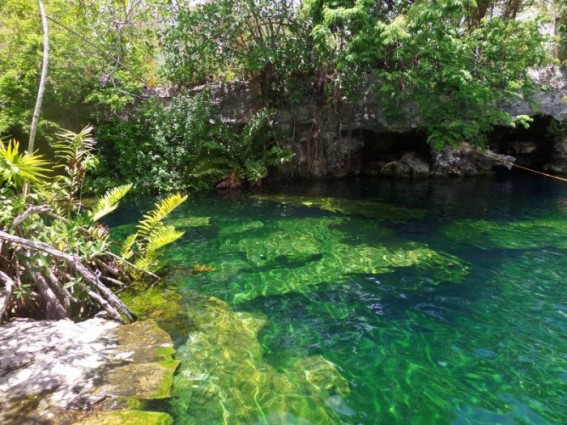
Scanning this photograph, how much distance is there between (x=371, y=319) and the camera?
4859 mm

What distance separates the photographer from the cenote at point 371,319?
11.0ft

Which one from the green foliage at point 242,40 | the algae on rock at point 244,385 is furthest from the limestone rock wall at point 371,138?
the algae on rock at point 244,385

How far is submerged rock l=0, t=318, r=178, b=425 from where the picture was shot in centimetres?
305

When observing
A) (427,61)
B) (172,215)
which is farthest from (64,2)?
(427,61)

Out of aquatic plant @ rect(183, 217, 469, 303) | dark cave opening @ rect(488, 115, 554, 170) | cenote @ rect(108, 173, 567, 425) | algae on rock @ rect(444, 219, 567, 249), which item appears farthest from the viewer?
dark cave opening @ rect(488, 115, 554, 170)

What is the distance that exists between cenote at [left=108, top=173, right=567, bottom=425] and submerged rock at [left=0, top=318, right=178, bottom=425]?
0.88ft

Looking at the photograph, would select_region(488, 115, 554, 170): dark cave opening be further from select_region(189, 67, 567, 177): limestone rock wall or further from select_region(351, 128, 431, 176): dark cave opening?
select_region(351, 128, 431, 176): dark cave opening

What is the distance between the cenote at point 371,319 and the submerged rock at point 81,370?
269 millimetres

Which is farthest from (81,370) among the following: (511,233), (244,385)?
(511,233)

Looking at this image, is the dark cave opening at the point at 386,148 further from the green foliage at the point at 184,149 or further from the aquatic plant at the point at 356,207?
the aquatic plant at the point at 356,207

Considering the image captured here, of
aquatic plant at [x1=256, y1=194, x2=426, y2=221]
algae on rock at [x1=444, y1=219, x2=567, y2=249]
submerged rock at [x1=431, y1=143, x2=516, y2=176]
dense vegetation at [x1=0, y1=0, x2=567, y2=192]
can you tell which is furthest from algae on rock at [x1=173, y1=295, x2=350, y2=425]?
submerged rock at [x1=431, y1=143, x2=516, y2=176]

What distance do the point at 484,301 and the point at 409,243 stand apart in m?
2.55

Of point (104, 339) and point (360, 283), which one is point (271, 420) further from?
point (360, 283)

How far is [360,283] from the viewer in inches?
234
